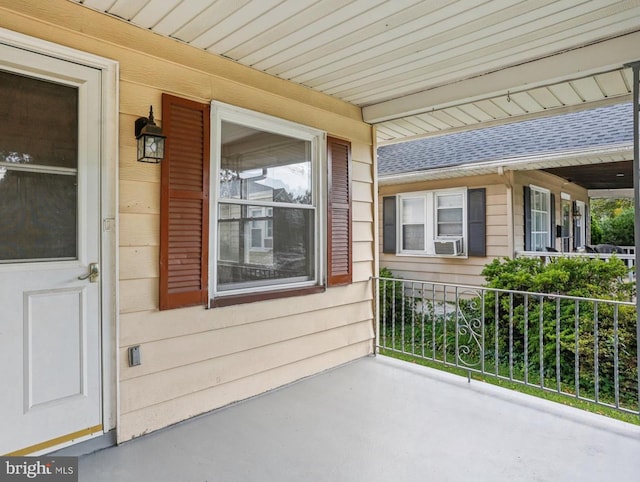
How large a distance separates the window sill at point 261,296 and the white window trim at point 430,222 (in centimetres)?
427

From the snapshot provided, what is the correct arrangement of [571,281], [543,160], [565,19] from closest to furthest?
[565,19], [571,281], [543,160]

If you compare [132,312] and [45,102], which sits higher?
[45,102]

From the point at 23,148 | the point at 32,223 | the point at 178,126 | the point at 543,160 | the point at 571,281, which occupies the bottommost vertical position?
the point at 571,281

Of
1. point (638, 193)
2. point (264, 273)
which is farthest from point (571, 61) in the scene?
point (264, 273)

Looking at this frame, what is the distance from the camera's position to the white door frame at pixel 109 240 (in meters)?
2.29

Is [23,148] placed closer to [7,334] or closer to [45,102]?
[45,102]

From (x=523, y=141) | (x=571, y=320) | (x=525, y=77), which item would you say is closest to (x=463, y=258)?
(x=523, y=141)

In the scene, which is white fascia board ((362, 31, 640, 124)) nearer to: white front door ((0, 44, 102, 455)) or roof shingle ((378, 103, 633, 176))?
roof shingle ((378, 103, 633, 176))

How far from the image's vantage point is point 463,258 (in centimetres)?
700

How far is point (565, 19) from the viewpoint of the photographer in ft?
7.46

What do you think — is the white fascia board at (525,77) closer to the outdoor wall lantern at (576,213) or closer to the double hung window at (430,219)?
the double hung window at (430,219)

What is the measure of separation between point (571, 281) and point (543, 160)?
185cm

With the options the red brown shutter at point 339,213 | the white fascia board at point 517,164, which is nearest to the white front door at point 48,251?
the red brown shutter at point 339,213

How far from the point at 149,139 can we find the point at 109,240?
2.15 ft
